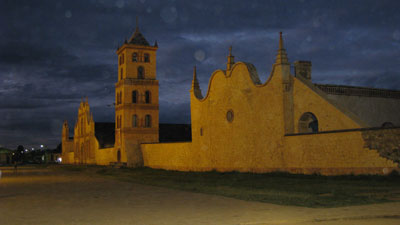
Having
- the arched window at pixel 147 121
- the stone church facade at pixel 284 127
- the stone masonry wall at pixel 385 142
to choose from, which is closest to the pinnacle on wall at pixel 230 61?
the stone church facade at pixel 284 127

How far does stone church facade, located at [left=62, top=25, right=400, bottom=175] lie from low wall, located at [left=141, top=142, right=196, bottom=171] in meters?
0.08

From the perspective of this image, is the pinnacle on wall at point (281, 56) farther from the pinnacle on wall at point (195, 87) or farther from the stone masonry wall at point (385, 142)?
the pinnacle on wall at point (195, 87)

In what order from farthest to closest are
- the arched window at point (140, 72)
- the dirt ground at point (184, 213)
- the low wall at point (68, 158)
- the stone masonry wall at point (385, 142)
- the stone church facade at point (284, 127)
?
the low wall at point (68, 158) < the arched window at point (140, 72) < the stone church facade at point (284, 127) < the stone masonry wall at point (385, 142) < the dirt ground at point (184, 213)

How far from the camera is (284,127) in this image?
25.6 m

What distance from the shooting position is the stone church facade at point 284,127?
21.0 meters

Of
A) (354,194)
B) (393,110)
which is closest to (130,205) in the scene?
(354,194)

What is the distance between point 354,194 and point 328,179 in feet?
21.9

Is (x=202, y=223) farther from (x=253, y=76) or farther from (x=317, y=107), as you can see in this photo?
(x=253, y=76)

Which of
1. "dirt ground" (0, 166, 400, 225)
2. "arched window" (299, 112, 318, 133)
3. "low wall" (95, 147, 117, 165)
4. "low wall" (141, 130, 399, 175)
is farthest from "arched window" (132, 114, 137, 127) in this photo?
"dirt ground" (0, 166, 400, 225)

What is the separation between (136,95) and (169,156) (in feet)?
51.1

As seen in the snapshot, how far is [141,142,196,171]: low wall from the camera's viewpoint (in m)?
35.9

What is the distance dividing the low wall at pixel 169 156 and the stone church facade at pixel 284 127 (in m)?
0.08

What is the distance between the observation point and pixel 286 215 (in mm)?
10180

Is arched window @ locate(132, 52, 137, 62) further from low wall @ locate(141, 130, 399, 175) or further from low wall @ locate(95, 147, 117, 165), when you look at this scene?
low wall @ locate(141, 130, 399, 175)
